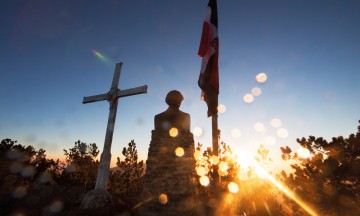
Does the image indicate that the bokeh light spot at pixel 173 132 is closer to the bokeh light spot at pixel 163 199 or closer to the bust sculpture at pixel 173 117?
the bust sculpture at pixel 173 117

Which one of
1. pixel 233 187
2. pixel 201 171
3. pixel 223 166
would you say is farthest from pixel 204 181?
pixel 223 166

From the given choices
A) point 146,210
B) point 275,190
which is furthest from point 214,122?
point 275,190

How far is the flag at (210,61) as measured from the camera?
677cm

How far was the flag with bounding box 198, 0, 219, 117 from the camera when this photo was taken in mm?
6773

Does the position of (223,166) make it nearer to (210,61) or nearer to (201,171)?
(201,171)

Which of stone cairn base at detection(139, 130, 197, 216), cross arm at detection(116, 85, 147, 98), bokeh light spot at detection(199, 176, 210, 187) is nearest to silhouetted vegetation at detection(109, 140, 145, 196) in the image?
bokeh light spot at detection(199, 176, 210, 187)

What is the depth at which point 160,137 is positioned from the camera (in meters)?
4.81

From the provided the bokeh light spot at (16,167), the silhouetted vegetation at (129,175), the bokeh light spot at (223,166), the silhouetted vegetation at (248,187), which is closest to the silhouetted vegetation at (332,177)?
the silhouetted vegetation at (248,187)

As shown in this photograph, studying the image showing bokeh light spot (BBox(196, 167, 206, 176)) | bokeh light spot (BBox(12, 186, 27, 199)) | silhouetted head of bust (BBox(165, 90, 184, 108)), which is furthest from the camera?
bokeh light spot (BBox(196, 167, 206, 176))

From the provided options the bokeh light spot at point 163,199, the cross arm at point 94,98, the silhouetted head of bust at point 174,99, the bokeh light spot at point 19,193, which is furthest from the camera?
the cross arm at point 94,98

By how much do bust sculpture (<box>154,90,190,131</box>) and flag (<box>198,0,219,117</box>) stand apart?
1750 mm

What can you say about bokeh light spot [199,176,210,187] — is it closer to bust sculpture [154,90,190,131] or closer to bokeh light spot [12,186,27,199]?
bust sculpture [154,90,190,131]

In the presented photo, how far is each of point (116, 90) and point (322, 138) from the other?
6.93 meters

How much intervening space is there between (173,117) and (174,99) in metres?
0.47
